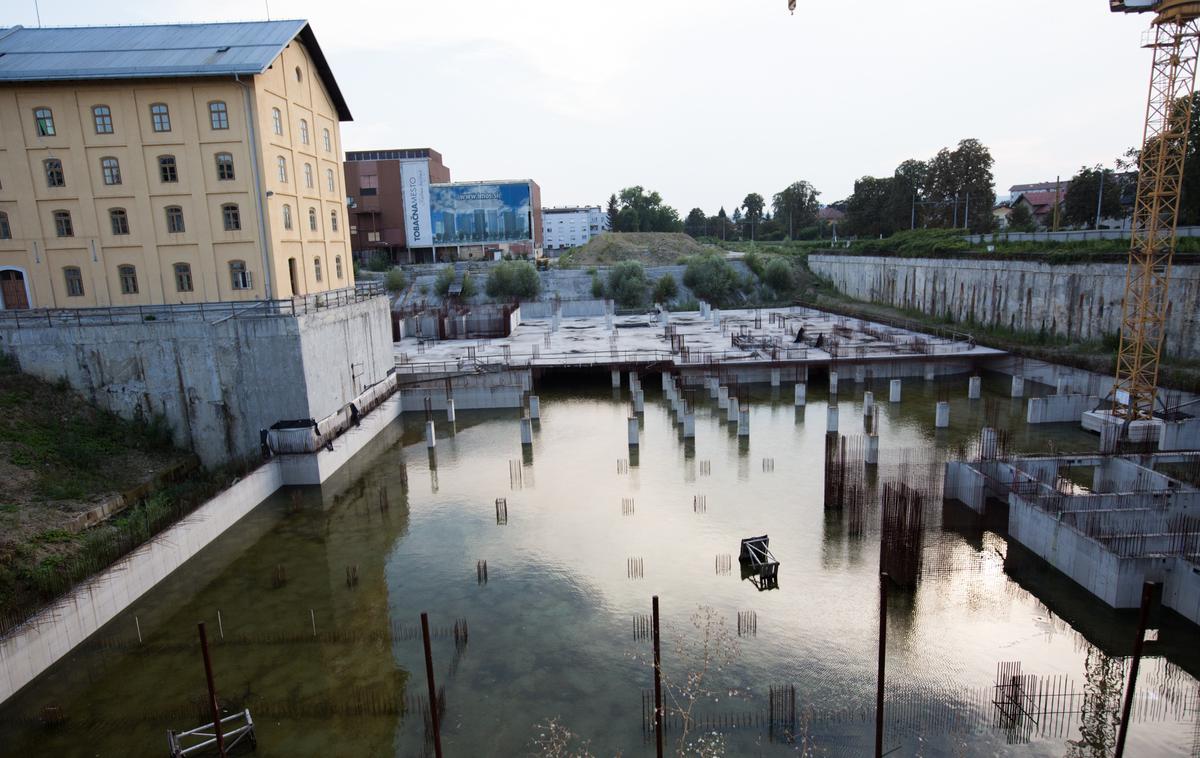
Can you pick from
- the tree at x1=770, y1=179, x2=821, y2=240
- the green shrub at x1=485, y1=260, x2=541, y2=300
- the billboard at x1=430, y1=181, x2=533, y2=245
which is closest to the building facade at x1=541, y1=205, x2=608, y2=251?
the tree at x1=770, y1=179, x2=821, y2=240

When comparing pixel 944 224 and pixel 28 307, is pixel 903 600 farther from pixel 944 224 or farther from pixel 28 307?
pixel 944 224

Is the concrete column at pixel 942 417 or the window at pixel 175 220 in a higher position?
the window at pixel 175 220

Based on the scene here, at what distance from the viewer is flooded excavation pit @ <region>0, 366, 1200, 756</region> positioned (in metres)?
11.2

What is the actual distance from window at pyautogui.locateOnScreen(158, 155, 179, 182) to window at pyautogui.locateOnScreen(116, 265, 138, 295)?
353cm

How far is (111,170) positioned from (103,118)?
1.77m

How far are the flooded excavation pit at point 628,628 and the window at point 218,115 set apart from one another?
13.3 meters

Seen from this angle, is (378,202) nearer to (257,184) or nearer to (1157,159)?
(257,184)

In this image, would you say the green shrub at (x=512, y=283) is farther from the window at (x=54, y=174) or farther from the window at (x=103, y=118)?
the window at (x=54, y=174)

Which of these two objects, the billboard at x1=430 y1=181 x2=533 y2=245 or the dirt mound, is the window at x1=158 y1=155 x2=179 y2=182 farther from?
the dirt mound

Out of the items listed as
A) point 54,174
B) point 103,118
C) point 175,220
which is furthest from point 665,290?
point 54,174

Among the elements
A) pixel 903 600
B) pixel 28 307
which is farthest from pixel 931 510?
pixel 28 307

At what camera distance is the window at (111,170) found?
24.5m

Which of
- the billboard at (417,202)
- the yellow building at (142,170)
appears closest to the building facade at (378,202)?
the billboard at (417,202)

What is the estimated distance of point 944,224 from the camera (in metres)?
72.7
